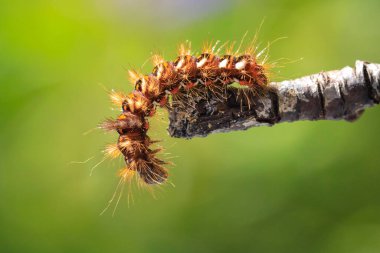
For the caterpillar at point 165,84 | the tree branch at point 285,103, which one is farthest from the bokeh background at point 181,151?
the tree branch at point 285,103

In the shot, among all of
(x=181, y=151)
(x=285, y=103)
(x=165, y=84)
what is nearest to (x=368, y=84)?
(x=285, y=103)

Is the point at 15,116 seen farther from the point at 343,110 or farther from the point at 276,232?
the point at 343,110

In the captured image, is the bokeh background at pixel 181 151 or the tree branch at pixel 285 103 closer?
the tree branch at pixel 285 103

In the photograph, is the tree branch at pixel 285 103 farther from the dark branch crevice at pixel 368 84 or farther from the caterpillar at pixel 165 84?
the caterpillar at pixel 165 84

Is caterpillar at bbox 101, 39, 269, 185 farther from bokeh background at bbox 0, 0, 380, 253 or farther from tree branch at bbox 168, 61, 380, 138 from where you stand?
bokeh background at bbox 0, 0, 380, 253

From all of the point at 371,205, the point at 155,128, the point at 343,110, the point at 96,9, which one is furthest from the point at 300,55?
the point at 343,110

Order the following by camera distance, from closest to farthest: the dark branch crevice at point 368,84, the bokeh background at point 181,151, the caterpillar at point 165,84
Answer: the dark branch crevice at point 368,84
the caterpillar at point 165,84
the bokeh background at point 181,151

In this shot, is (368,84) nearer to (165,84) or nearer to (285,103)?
(285,103)
